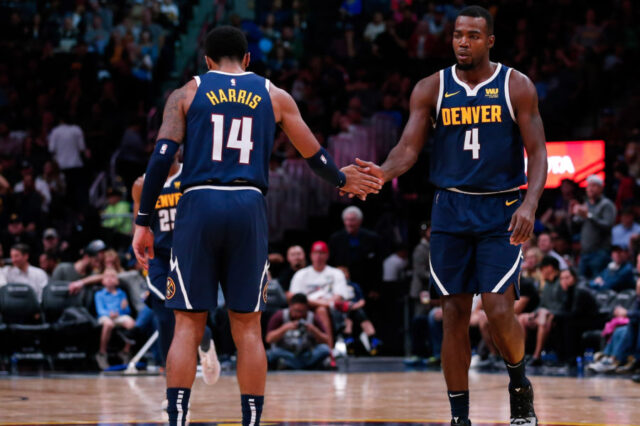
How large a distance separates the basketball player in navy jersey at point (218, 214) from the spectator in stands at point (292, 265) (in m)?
9.68

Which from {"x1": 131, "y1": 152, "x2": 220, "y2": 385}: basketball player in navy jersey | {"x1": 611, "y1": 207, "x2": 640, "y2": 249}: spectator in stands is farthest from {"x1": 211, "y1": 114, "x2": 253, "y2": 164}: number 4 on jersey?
{"x1": 611, "y1": 207, "x2": 640, "y2": 249}: spectator in stands

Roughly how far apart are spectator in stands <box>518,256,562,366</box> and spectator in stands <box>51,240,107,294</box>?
5955 mm

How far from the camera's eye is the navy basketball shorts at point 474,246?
609 centimetres

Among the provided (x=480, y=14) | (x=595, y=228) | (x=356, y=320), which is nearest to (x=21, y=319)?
(x=356, y=320)

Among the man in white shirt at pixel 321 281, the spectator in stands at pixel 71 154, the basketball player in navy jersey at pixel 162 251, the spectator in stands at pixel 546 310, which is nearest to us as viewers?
the basketball player in navy jersey at pixel 162 251

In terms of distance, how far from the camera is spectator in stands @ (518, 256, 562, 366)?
1364cm

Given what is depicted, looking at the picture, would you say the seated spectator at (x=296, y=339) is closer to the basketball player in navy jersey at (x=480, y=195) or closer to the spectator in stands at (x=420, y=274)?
the spectator in stands at (x=420, y=274)

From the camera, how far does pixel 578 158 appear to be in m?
16.0

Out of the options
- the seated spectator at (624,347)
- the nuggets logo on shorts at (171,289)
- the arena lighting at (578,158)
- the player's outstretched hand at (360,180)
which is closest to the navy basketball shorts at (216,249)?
the nuggets logo on shorts at (171,289)

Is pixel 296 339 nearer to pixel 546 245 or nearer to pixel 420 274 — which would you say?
pixel 420 274

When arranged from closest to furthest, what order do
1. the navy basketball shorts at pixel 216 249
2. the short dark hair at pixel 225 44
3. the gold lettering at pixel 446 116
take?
1. the navy basketball shorts at pixel 216 249
2. the short dark hair at pixel 225 44
3. the gold lettering at pixel 446 116

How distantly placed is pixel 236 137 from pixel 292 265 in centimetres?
990

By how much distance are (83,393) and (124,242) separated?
7314 millimetres

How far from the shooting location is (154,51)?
21.6 m
